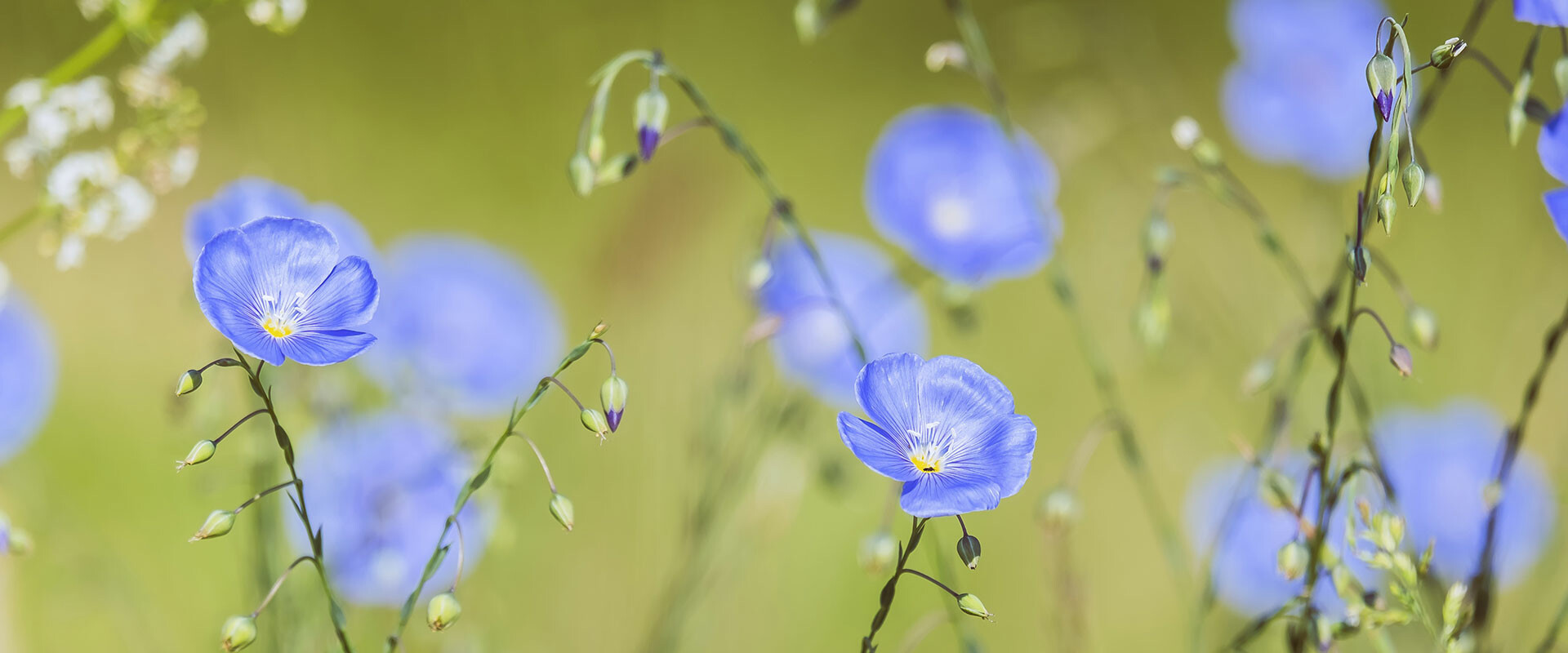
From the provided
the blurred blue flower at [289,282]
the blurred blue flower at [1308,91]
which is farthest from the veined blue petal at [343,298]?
the blurred blue flower at [1308,91]

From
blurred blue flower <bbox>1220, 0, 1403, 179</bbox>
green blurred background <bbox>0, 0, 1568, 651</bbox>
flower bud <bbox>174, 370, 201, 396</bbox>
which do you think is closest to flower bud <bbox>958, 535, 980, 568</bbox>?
flower bud <bbox>174, 370, 201, 396</bbox>

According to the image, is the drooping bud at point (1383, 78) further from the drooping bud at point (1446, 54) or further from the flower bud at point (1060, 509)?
the flower bud at point (1060, 509)

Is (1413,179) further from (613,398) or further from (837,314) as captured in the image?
(837,314)

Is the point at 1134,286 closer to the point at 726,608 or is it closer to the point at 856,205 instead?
the point at 856,205

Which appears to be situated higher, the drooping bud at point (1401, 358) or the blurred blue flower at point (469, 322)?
the blurred blue flower at point (469, 322)

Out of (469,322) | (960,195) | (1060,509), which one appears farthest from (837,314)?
(1060,509)

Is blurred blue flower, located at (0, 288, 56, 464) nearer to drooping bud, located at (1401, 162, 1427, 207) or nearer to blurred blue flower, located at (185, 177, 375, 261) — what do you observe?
blurred blue flower, located at (185, 177, 375, 261)
